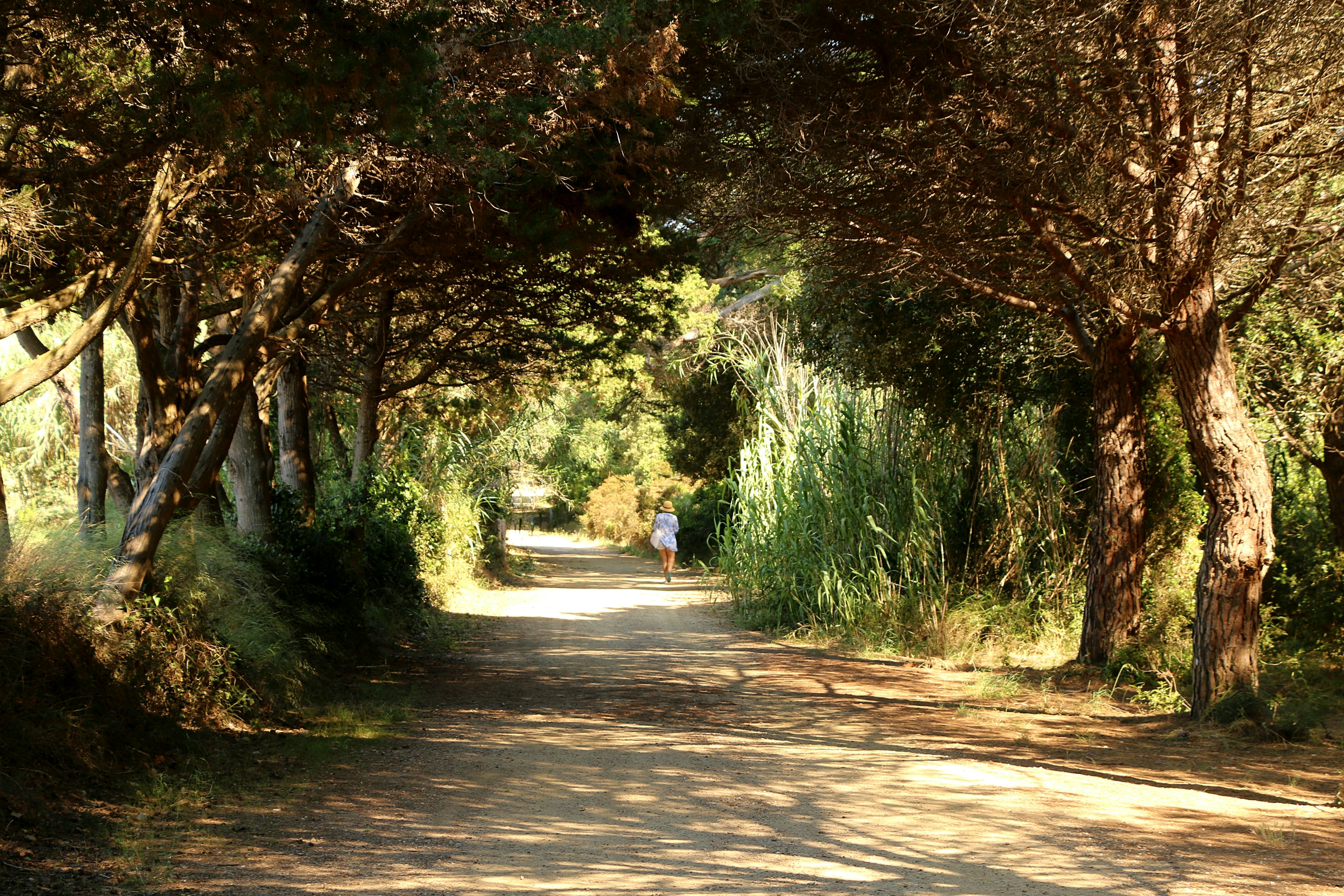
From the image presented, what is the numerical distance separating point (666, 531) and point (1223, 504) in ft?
59.3

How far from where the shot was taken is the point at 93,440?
10125 mm

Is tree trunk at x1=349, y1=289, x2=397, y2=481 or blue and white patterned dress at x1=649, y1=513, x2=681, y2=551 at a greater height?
tree trunk at x1=349, y1=289, x2=397, y2=481

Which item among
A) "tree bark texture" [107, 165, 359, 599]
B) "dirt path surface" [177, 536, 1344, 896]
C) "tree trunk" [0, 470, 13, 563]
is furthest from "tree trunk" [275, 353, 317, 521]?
"tree trunk" [0, 470, 13, 563]

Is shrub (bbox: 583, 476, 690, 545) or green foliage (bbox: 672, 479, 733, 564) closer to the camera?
green foliage (bbox: 672, 479, 733, 564)

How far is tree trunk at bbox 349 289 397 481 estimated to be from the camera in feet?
47.5

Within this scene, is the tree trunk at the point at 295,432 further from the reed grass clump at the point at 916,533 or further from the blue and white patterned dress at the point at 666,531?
the blue and white patterned dress at the point at 666,531

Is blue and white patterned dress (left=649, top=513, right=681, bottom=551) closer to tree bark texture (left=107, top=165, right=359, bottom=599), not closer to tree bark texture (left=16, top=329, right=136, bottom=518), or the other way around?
tree bark texture (left=16, top=329, right=136, bottom=518)

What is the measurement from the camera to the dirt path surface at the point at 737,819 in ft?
15.6

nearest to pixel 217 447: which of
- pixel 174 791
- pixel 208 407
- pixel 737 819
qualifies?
pixel 208 407

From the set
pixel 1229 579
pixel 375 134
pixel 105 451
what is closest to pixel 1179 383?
pixel 1229 579

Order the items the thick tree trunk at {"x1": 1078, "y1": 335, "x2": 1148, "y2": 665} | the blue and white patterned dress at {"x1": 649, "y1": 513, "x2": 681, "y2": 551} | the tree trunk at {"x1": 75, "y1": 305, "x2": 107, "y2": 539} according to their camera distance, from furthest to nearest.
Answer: the blue and white patterned dress at {"x1": 649, "y1": 513, "x2": 681, "y2": 551}
the thick tree trunk at {"x1": 1078, "y1": 335, "x2": 1148, "y2": 665}
the tree trunk at {"x1": 75, "y1": 305, "x2": 107, "y2": 539}

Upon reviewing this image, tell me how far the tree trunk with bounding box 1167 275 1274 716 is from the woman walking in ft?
57.3

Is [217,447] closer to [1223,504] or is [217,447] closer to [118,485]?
[118,485]

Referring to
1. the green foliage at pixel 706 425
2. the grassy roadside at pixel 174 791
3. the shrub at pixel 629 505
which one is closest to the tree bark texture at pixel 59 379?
the grassy roadside at pixel 174 791
